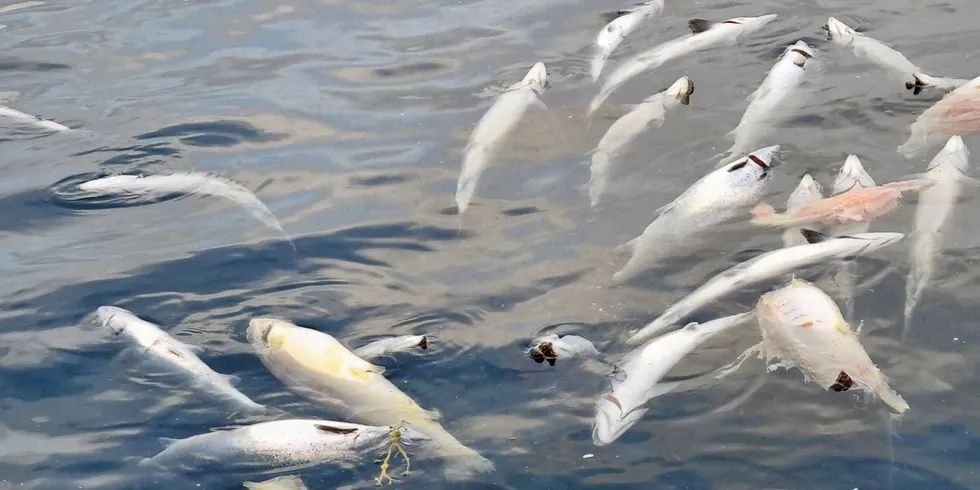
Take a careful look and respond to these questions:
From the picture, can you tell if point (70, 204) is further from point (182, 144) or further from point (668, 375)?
point (668, 375)

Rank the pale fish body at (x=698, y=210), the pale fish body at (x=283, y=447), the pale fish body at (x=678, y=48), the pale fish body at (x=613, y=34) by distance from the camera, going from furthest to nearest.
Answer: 1. the pale fish body at (x=613, y=34)
2. the pale fish body at (x=678, y=48)
3. the pale fish body at (x=698, y=210)
4. the pale fish body at (x=283, y=447)

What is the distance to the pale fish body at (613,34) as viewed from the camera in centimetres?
780

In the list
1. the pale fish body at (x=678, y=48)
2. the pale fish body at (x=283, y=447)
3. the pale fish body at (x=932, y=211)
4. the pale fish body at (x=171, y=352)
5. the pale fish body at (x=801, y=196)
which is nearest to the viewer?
the pale fish body at (x=283, y=447)

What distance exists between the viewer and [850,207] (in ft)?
17.5

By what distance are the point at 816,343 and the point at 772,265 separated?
0.67 m

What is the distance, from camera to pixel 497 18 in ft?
29.7

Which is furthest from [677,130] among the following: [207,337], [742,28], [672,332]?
[207,337]

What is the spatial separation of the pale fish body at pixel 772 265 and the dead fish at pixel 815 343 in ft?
0.65

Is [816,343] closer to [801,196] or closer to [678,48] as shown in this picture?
[801,196]

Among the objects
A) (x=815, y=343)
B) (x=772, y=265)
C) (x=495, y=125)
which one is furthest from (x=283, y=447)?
(x=495, y=125)

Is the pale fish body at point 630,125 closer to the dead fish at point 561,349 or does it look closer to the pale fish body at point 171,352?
the dead fish at point 561,349

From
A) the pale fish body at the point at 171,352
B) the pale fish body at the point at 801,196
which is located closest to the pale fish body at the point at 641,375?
the pale fish body at the point at 801,196

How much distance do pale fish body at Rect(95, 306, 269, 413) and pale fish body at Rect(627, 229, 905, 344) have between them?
2115mm

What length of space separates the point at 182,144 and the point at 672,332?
4377 millimetres
